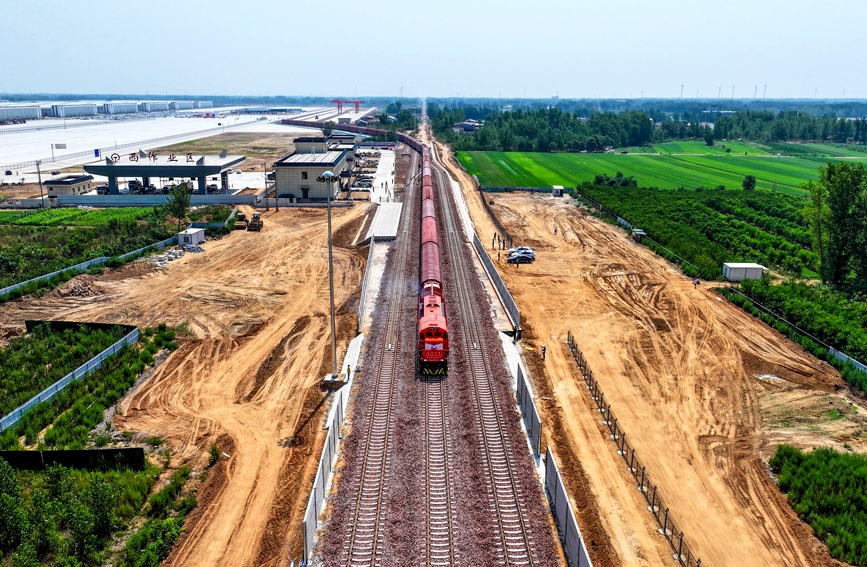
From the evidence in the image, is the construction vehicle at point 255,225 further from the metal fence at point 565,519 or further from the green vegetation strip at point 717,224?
the metal fence at point 565,519

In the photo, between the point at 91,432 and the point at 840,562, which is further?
the point at 91,432

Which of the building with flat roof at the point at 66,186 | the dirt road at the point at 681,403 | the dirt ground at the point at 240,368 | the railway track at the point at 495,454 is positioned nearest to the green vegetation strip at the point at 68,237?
the dirt ground at the point at 240,368

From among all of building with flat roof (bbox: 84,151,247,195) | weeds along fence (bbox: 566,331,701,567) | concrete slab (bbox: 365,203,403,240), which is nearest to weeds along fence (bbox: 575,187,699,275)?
weeds along fence (bbox: 566,331,701,567)

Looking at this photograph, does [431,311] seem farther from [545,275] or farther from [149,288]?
[149,288]

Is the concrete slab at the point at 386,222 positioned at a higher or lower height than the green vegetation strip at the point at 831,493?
higher

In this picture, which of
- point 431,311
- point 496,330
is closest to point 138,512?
point 431,311

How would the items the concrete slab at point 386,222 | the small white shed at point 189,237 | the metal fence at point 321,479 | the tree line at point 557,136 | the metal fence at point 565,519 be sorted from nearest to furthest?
the metal fence at point 565,519, the metal fence at point 321,479, the small white shed at point 189,237, the concrete slab at point 386,222, the tree line at point 557,136

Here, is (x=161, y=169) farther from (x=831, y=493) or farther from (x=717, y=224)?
(x=831, y=493)
